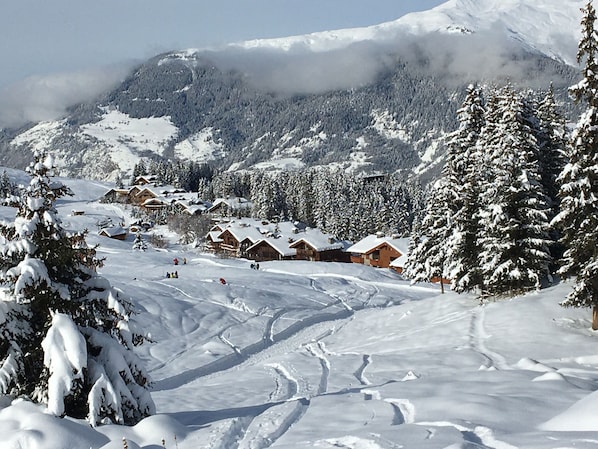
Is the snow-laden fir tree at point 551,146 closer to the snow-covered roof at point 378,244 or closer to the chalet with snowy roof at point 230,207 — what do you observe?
the snow-covered roof at point 378,244

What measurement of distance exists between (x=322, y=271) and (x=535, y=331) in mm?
41843

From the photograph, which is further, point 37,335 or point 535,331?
point 535,331

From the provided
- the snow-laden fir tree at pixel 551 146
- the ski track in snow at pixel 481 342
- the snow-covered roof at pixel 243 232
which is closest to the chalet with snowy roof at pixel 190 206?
the snow-covered roof at pixel 243 232

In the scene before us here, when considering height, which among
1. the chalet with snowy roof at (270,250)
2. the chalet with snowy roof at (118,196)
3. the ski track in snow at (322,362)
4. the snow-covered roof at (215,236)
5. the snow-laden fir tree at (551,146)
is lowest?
the chalet with snowy roof at (270,250)

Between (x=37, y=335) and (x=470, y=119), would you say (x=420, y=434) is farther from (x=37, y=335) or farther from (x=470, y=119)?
(x=470, y=119)

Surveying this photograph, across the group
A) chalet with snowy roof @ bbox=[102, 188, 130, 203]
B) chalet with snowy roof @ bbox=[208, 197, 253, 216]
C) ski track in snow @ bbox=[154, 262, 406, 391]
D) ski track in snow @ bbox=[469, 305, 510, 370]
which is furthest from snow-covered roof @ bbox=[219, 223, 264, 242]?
chalet with snowy roof @ bbox=[102, 188, 130, 203]

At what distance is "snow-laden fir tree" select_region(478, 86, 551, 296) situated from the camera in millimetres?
30094

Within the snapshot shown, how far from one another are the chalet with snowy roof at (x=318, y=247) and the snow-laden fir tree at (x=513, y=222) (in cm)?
5479

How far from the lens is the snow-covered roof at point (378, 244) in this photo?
80569mm

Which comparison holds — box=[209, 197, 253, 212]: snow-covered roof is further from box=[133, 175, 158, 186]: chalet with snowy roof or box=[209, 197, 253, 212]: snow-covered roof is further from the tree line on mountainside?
the tree line on mountainside

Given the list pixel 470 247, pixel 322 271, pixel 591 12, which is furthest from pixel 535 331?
pixel 322 271

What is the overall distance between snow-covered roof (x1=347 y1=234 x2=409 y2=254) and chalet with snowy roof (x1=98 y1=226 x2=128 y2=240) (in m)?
42.1

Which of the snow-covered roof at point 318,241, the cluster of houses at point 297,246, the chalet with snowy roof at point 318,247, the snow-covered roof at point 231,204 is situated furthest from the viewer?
the snow-covered roof at point 231,204

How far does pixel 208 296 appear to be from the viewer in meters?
44.3
